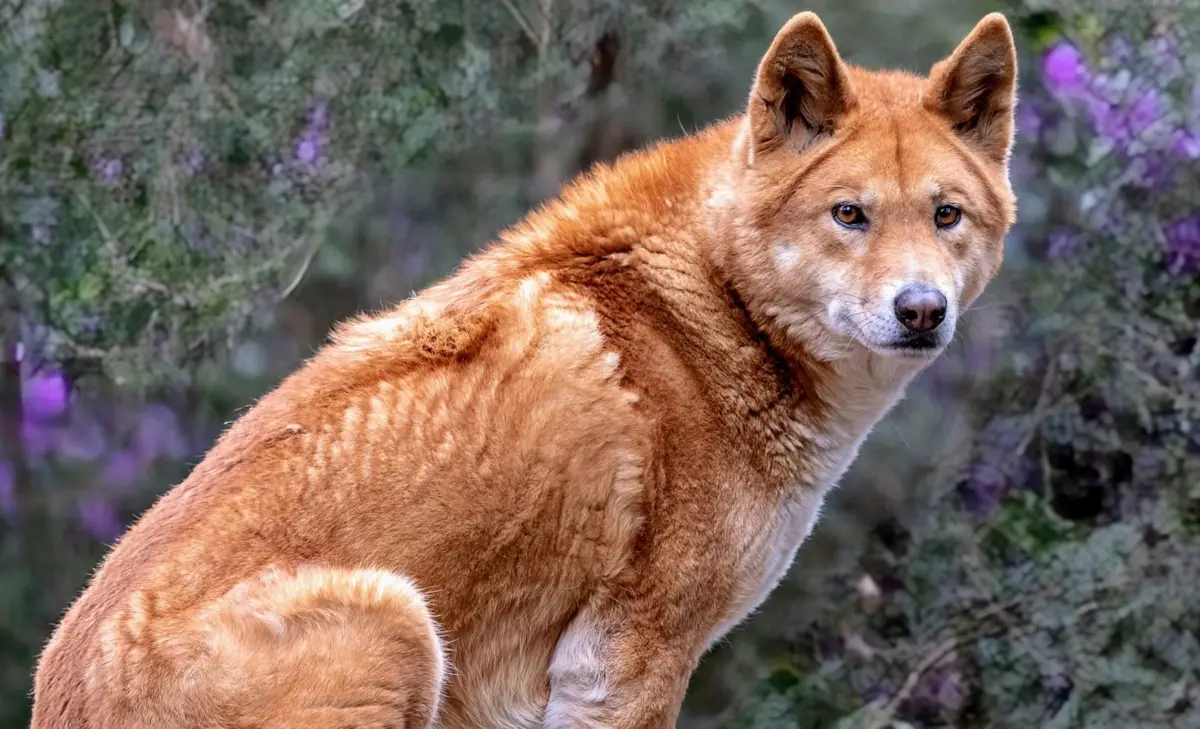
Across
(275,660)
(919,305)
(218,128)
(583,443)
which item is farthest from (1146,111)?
(275,660)

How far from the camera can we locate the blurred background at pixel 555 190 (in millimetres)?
4641

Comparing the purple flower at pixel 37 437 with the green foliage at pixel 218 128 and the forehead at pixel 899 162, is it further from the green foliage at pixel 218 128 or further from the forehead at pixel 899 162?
the forehead at pixel 899 162

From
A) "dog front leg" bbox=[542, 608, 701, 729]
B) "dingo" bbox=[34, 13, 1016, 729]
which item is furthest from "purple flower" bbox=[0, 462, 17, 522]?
"dog front leg" bbox=[542, 608, 701, 729]

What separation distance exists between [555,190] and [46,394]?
1931mm

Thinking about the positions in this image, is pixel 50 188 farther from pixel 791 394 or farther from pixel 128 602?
pixel 791 394

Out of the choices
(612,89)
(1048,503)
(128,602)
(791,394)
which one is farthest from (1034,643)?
(128,602)

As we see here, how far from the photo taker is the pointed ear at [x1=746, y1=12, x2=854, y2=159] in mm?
2910

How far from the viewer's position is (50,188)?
466 centimetres

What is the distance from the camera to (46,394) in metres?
4.73

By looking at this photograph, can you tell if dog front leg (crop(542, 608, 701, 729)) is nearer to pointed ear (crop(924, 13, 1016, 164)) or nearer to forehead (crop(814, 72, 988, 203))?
forehead (crop(814, 72, 988, 203))

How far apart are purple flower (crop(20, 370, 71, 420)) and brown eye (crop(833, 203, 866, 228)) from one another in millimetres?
3009


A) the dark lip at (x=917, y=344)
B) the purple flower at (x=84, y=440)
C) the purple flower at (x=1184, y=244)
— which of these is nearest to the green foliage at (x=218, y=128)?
the purple flower at (x=84, y=440)

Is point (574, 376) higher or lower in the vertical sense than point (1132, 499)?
higher

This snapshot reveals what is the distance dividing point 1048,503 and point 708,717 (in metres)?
1.42
